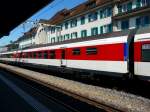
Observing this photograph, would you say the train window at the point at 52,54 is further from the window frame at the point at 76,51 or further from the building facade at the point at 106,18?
the building facade at the point at 106,18

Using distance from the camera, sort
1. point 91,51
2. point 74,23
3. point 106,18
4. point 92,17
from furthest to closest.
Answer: point 74,23 < point 92,17 < point 106,18 < point 91,51

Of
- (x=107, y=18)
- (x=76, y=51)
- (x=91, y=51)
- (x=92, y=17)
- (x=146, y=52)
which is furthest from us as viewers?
(x=92, y=17)

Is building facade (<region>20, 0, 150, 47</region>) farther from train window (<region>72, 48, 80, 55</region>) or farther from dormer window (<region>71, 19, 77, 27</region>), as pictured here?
train window (<region>72, 48, 80, 55</region>)

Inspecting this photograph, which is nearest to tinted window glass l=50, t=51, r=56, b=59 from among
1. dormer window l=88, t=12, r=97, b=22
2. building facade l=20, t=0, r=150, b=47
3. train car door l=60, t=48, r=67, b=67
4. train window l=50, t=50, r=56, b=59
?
train window l=50, t=50, r=56, b=59

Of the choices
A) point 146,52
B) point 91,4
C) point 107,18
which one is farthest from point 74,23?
point 146,52

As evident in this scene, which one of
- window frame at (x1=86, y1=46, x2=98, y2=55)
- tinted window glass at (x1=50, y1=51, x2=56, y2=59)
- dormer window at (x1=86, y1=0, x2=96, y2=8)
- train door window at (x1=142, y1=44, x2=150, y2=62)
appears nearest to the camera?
train door window at (x1=142, y1=44, x2=150, y2=62)

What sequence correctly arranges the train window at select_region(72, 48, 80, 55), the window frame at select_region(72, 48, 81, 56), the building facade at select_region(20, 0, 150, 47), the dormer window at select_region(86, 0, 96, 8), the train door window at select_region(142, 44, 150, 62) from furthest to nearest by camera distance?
the dormer window at select_region(86, 0, 96, 8), the building facade at select_region(20, 0, 150, 47), the train window at select_region(72, 48, 80, 55), the window frame at select_region(72, 48, 81, 56), the train door window at select_region(142, 44, 150, 62)

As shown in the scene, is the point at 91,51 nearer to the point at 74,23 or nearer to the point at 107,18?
the point at 107,18

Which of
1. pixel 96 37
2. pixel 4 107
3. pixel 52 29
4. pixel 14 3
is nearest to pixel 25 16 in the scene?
pixel 14 3

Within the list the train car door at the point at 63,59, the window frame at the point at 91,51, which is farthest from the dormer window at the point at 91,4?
the window frame at the point at 91,51

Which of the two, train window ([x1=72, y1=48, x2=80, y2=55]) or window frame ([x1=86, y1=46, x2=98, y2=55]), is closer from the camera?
window frame ([x1=86, y1=46, x2=98, y2=55])

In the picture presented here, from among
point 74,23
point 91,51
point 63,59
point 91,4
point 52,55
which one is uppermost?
point 91,4

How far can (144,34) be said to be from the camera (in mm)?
14805

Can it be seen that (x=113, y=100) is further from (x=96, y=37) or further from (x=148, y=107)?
(x=96, y=37)
